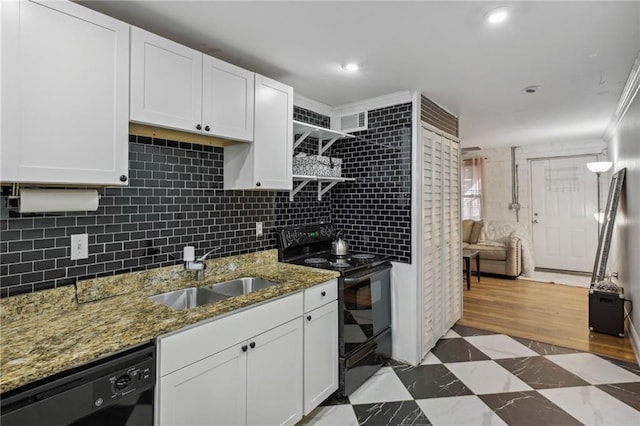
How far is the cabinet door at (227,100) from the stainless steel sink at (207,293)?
90cm

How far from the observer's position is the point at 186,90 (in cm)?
181

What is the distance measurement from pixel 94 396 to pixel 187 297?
87 centimetres

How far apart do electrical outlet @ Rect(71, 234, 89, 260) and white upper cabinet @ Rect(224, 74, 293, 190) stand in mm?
902

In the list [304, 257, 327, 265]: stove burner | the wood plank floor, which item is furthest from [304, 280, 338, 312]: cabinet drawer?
the wood plank floor

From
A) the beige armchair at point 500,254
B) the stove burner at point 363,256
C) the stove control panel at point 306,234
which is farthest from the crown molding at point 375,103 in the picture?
the beige armchair at point 500,254

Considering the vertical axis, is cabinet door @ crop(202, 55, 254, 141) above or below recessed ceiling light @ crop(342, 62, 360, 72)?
below

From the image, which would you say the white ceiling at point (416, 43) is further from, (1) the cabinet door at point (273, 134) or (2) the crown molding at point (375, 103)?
(1) the cabinet door at point (273, 134)

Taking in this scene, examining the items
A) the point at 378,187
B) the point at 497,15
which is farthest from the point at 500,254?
the point at 497,15

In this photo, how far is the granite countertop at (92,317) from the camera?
3.60 ft

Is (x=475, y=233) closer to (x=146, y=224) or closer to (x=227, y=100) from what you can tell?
(x=227, y=100)

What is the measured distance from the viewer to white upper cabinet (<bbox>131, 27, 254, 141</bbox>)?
164 centimetres

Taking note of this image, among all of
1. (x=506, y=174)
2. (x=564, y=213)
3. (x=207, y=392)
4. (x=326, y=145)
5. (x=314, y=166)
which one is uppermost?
(x=506, y=174)

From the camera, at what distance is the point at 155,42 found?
1.69m

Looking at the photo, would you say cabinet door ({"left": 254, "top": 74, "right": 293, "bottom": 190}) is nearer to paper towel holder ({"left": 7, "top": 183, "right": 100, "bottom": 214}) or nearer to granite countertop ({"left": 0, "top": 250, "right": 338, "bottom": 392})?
granite countertop ({"left": 0, "top": 250, "right": 338, "bottom": 392})
